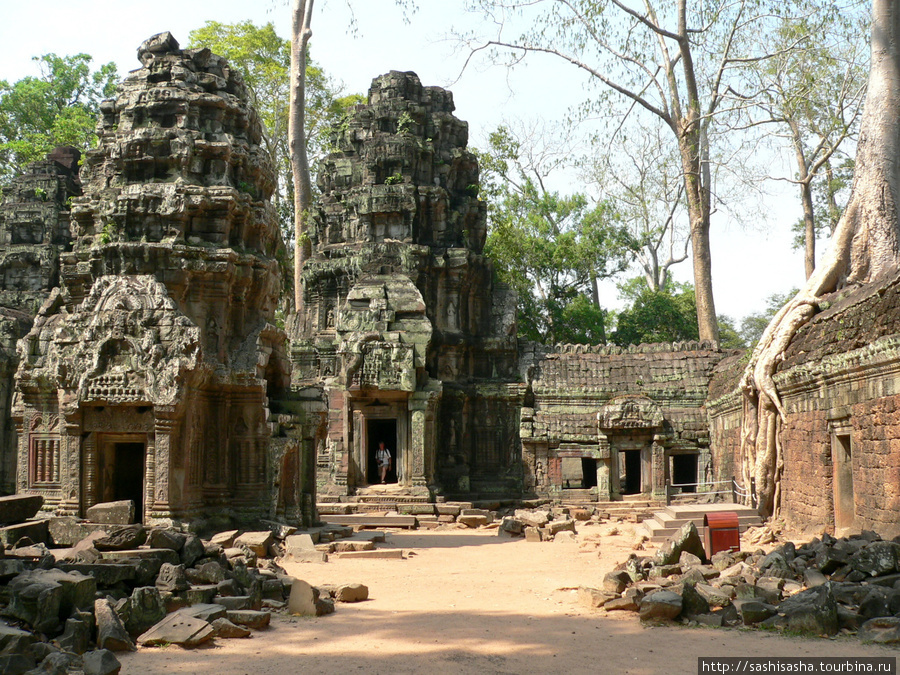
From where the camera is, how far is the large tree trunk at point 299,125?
2328cm

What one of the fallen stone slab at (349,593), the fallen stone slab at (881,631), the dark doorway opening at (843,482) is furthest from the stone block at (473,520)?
the fallen stone slab at (881,631)

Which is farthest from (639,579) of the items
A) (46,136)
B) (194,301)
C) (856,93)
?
(46,136)

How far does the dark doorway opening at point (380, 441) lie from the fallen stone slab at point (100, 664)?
14.0 meters

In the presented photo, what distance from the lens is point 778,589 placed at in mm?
7711

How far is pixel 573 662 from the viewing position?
614 centimetres

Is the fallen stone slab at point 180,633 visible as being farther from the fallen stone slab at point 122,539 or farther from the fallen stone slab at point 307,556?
the fallen stone slab at point 307,556

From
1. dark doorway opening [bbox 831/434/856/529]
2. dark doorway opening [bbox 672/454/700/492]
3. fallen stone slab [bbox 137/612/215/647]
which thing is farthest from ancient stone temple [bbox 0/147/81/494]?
dark doorway opening [bbox 831/434/856/529]

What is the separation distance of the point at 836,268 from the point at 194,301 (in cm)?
996

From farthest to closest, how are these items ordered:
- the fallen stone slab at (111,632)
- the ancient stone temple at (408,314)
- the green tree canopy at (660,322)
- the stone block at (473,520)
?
the green tree canopy at (660,322)
the ancient stone temple at (408,314)
the stone block at (473,520)
the fallen stone slab at (111,632)

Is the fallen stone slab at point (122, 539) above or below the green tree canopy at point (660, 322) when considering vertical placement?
below

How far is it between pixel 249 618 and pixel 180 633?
2.25 ft

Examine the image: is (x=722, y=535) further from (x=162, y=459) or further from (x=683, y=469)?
(x=683, y=469)

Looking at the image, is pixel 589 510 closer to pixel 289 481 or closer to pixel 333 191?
pixel 289 481

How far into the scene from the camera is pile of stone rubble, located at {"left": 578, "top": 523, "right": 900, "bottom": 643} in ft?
21.8
